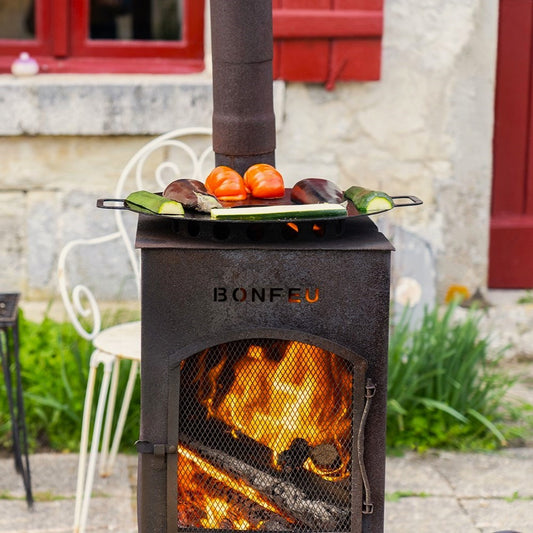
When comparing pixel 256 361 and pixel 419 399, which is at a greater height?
pixel 256 361

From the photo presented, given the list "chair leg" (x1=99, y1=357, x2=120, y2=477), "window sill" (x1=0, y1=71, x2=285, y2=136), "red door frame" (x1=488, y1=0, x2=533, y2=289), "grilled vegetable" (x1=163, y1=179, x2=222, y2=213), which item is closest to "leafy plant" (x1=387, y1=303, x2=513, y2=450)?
"red door frame" (x1=488, y1=0, x2=533, y2=289)

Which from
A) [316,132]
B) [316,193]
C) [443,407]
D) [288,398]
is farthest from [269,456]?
[316,132]

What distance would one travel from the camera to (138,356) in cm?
377

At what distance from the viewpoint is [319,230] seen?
3143 mm

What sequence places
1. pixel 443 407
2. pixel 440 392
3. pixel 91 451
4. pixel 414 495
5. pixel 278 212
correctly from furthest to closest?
pixel 440 392
pixel 443 407
pixel 414 495
pixel 91 451
pixel 278 212

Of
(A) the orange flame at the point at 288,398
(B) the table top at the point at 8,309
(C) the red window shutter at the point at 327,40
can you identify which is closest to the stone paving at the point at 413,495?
(B) the table top at the point at 8,309

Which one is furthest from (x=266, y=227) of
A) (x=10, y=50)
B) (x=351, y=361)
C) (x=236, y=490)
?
(x=10, y=50)

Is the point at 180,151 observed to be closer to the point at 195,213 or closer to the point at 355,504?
the point at 195,213

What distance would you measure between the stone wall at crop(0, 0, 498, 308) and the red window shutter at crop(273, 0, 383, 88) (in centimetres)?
8

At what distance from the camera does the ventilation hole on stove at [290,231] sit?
3.12 meters

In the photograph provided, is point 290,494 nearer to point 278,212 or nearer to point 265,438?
point 265,438

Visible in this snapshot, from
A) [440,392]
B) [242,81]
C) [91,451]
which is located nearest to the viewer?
[242,81]

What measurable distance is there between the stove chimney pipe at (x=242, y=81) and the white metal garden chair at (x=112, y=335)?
82 cm

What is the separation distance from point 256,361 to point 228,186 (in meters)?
0.49
